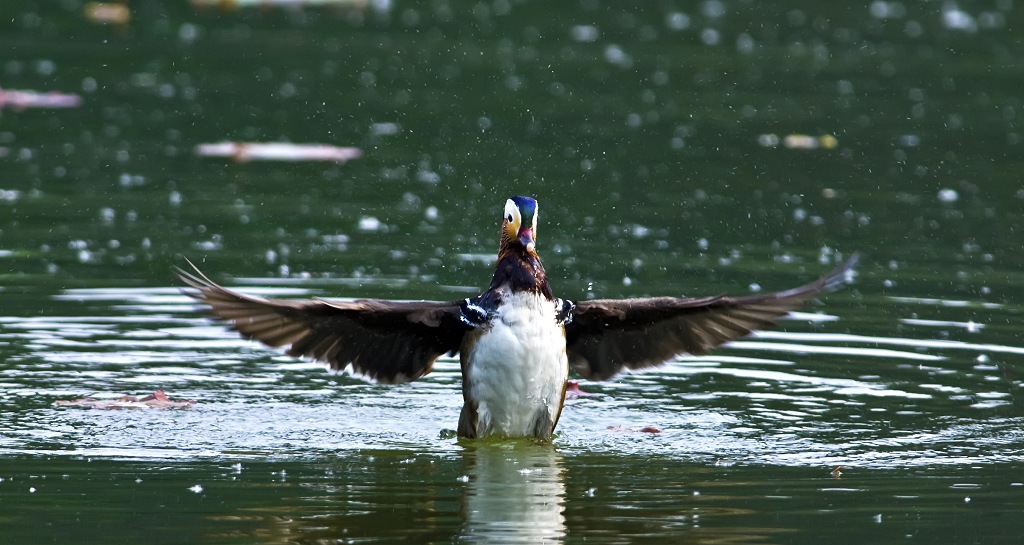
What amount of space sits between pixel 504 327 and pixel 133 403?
2.13 m

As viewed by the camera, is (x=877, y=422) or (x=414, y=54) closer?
(x=877, y=422)

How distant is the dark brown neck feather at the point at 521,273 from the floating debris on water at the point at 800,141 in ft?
30.4

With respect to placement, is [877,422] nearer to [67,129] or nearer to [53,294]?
[53,294]

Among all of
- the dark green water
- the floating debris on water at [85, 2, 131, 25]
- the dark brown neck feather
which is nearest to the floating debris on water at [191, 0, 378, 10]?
the floating debris on water at [85, 2, 131, 25]

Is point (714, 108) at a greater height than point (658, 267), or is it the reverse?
point (714, 108)

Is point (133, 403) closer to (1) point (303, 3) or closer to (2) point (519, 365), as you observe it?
(2) point (519, 365)

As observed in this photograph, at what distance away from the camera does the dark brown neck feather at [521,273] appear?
8.64 meters

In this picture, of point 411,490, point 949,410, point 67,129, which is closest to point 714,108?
point 67,129

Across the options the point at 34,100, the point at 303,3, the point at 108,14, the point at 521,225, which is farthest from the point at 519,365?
the point at 303,3

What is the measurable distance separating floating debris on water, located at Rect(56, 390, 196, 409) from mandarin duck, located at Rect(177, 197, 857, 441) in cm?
90

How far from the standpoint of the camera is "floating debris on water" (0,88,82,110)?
19.2m

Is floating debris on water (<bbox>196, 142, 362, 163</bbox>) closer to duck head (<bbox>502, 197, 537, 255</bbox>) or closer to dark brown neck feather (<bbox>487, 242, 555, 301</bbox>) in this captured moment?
duck head (<bbox>502, 197, 537, 255</bbox>)

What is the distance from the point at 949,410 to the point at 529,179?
23.6ft

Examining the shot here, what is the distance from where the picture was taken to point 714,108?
1981 cm
